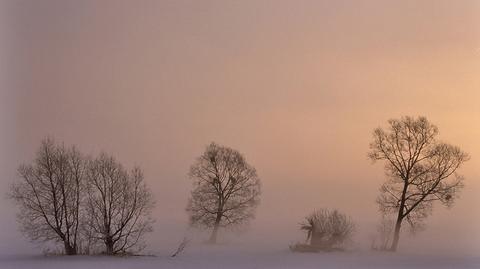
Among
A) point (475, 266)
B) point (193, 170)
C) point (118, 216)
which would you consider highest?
point (193, 170)

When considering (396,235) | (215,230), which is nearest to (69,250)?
(215,230)

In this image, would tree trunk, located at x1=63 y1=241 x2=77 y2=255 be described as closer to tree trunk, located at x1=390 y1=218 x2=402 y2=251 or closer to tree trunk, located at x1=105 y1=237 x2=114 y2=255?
tree trunk, located at x1=105 y1=237 x2=114 y2=255

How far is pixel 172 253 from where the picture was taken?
2781 centimetres

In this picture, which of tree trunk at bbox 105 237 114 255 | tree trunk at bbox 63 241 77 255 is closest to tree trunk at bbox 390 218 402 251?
tree trunk at bbox 105 237 114 255

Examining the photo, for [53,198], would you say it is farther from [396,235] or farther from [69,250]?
[396,235]

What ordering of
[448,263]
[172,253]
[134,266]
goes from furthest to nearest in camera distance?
[172,253] → [448,263] → [134,266]

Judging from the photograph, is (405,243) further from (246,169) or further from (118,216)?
(118,216)

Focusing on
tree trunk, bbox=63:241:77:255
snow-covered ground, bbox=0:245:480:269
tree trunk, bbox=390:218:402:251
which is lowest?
snow-covered ground, bbox=0:245:480:269

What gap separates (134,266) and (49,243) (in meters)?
4.65

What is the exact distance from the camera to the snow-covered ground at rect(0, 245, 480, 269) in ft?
78.5

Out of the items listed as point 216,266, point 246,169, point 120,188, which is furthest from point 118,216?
point 246,169

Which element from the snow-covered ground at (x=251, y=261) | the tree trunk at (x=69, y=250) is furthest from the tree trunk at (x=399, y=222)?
the tree trunk at (x=69, y=250)

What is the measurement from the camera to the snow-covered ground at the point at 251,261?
78.5 feet

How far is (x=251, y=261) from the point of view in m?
25.2
